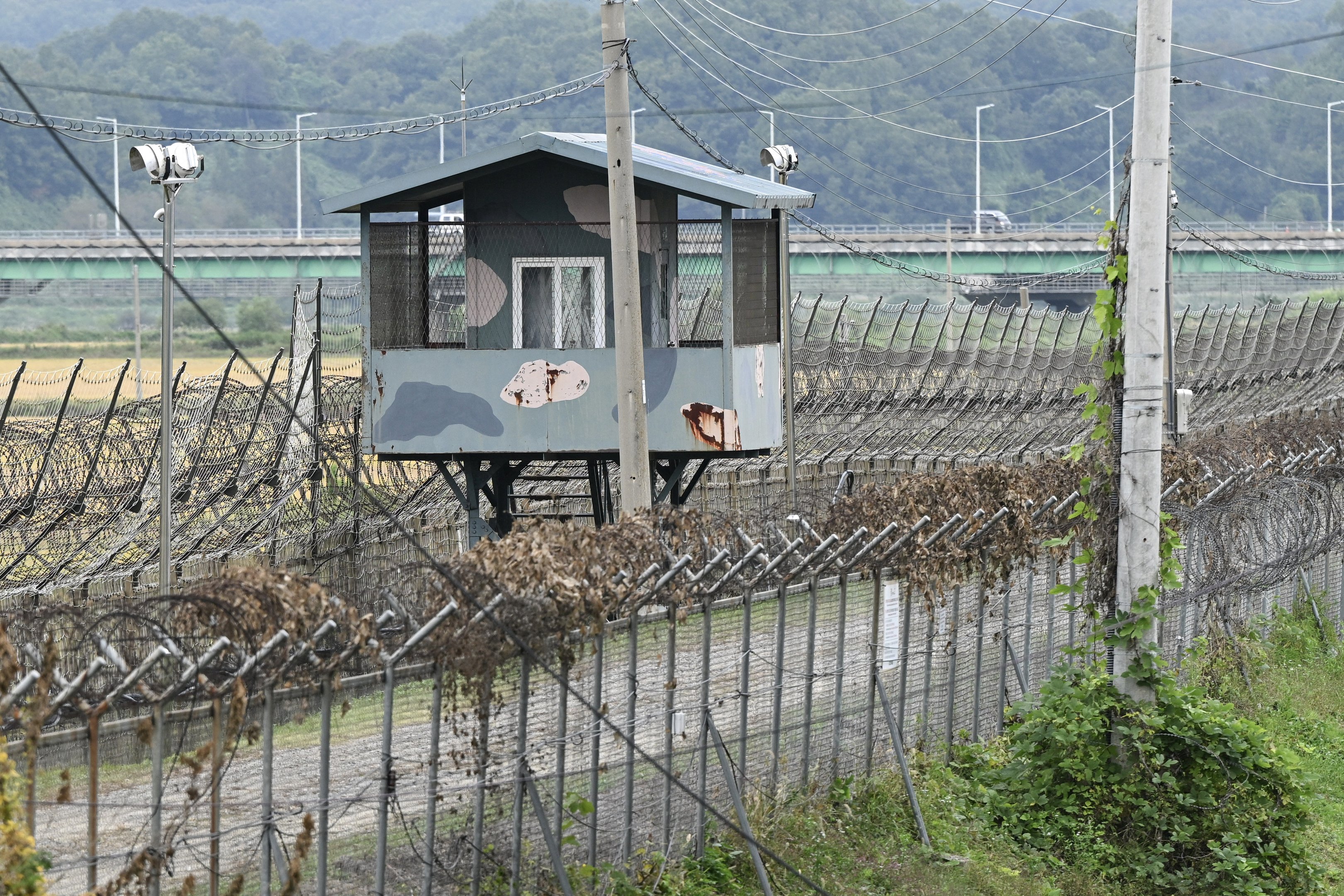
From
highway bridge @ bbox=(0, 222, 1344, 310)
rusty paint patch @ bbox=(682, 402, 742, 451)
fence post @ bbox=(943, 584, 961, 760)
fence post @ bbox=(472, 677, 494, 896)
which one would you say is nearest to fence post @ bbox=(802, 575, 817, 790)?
fence post @ bbox=(943, 584, 961, 760)

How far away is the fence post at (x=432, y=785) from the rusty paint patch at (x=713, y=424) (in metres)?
9.06

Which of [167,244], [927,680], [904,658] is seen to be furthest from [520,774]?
[167,244]

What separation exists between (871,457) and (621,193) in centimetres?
1867

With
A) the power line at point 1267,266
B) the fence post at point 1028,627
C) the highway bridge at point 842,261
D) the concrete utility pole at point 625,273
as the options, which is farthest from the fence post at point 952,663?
the power line at point 1267,266

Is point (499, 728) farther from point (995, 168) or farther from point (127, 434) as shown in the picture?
point (995, 168)

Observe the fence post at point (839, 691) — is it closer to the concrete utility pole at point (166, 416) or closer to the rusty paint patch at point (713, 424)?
the concrete utility pole at point (166, 416)

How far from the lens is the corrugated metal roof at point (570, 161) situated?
16.5 meters

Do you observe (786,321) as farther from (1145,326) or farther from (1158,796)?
(1158,796)

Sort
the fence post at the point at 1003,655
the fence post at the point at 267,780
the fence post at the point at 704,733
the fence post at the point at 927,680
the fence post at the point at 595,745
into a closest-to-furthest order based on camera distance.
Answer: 1. the fence post at the point at 267,780
2. the fence post at the point at 595,745
3. the fence post at the point at 704,733
4. the fence post at the point at 927,680
5. the fence post at the point at 1003,655

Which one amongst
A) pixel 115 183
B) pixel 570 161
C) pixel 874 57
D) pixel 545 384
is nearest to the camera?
pixel 545 384

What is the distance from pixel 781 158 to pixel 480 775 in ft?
38.6

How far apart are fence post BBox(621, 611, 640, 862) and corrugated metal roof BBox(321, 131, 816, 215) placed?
8.15 meters

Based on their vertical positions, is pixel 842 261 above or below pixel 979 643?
above

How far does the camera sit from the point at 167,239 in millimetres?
13250
